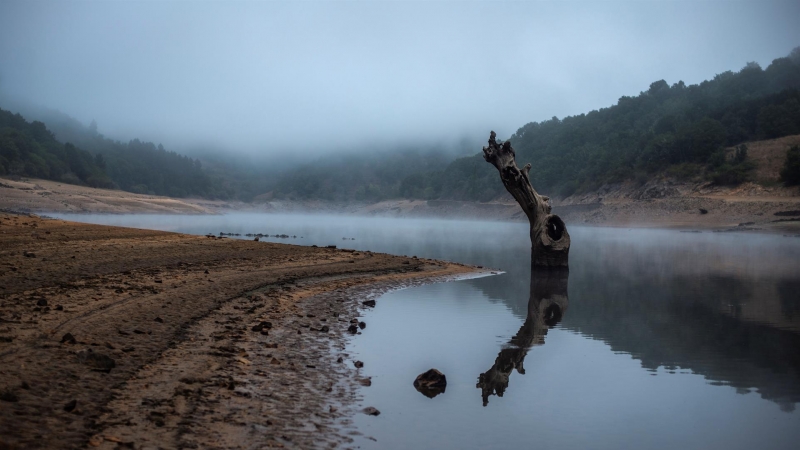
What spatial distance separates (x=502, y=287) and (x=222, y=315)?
368 inches

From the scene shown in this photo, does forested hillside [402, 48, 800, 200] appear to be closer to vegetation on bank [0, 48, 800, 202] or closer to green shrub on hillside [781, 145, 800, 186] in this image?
vegetation on bank [0, 48, 800, 202]

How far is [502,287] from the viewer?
17969 mm

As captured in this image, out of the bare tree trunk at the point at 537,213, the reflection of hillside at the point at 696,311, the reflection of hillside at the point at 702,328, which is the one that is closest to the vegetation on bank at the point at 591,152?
the reflection of hillside at the point at 696,311

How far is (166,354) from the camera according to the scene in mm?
7508

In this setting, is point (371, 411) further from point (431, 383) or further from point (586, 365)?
point (586, 365)

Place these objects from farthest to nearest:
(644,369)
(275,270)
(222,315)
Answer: (275,270) → (222,315) → (644,369)

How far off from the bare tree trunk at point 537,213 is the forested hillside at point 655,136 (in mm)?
42016

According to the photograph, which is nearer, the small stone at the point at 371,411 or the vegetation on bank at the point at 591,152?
the small stone at the point at 371,411

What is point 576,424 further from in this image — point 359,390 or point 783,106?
point 783,106

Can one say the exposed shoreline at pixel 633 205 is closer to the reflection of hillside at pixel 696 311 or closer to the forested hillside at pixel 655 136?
the forested hillside at pixel 655 136

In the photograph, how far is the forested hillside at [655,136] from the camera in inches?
2539

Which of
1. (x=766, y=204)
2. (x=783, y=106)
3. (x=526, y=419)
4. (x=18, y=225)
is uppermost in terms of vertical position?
(x=783, y=106)

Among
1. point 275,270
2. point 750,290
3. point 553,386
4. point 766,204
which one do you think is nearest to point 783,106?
point 766,204

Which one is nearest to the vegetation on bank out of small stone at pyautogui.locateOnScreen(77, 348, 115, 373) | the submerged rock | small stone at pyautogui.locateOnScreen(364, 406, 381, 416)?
the submerged rock
